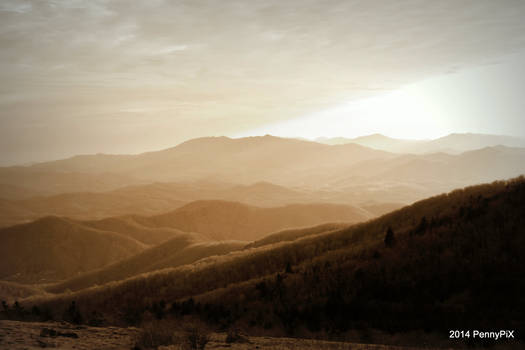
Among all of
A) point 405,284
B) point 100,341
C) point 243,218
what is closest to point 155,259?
point 243,218

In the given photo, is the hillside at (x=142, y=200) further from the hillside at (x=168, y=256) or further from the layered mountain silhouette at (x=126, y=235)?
the hillside at (x=168, y=256)

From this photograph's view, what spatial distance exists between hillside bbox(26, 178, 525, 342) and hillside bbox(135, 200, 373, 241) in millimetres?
54952

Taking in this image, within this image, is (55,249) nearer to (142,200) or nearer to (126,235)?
(126,235)

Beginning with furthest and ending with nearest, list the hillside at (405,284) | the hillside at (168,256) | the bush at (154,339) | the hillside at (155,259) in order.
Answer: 1. the hillside at (155,259)
2. the hillside at (168,256)
3. the hillside at (405,284)
4. the bush at (154,339)

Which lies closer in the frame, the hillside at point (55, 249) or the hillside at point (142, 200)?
the hillside at point (55, 249)

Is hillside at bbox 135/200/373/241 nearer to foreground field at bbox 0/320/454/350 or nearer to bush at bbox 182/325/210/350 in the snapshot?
foreground field at bbox 0/320/454/350

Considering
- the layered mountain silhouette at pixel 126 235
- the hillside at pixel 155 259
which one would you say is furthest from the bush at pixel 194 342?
the layered mountain silhouette at pixel 126 235

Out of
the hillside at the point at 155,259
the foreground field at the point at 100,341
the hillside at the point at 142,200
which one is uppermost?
the hillside at the point at 142,200

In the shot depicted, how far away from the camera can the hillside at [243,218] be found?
→ 6893 centimetres

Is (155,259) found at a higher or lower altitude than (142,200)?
lower

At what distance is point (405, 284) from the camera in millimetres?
8305

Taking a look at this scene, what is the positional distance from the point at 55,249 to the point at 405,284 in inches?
2027

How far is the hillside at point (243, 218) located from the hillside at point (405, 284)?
54952 mm

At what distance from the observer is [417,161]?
19638 centimetres
